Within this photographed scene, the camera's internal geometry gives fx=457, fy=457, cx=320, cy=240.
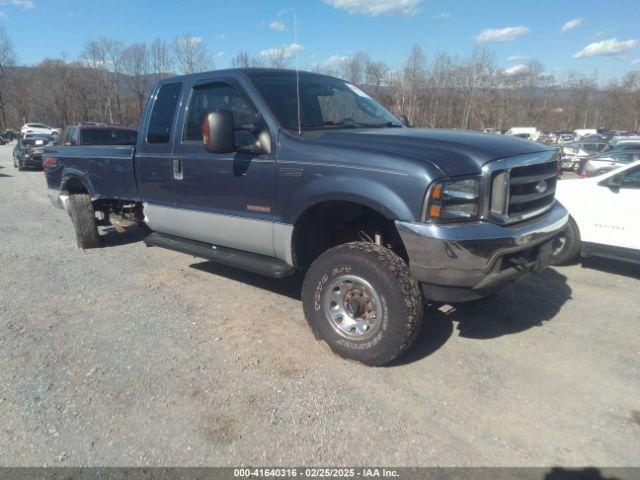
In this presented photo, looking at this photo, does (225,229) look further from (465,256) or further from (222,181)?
(465,256)

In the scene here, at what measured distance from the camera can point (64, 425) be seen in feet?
9.16

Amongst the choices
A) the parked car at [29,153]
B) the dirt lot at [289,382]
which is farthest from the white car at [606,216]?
the parked car at [29,153]

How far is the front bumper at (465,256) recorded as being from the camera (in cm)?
297

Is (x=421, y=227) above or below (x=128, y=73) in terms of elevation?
below

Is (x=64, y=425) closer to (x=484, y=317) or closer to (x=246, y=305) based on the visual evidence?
(x=246, y=305)

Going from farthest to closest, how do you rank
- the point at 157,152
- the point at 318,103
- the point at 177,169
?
the point at 157,152 < the point at 177,169 < the point at 318,103

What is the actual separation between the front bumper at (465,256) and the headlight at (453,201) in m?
0.07

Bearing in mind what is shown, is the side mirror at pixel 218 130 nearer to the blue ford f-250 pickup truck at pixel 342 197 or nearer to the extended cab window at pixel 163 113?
the blue ford f-250 pickup truck at pixel 342 197

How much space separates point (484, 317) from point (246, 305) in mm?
2341

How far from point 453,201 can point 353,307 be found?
42.7 inches

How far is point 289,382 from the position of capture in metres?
3.26

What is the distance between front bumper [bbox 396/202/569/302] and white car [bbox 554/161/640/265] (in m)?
2.55

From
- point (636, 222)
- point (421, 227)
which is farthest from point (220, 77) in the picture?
point (636, 222)

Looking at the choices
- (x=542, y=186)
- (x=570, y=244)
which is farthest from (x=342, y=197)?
(x=570, y=244)
